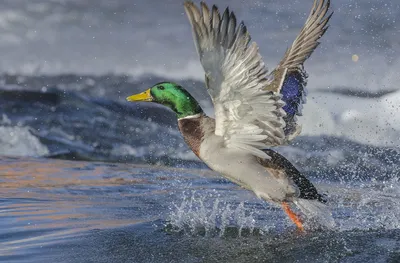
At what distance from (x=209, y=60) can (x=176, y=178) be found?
507 centimetres

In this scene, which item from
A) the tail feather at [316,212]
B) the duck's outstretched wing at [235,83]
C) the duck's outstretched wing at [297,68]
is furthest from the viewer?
the duck's outstretched wing at [297,68]

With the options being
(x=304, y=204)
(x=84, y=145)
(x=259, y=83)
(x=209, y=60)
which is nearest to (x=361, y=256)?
(x=304, y=204)

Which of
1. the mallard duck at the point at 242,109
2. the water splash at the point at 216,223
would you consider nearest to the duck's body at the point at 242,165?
the mallard duck at the point at 242,109

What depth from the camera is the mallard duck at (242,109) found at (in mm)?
4250

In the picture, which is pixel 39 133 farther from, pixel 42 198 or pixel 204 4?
pixel 204 4

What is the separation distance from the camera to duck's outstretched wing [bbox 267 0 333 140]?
5832 millimetres

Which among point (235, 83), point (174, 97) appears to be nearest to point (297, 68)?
point (174, 97)

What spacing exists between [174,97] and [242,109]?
0.78 meters

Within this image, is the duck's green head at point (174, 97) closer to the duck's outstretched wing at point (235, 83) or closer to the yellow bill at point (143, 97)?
the yellow bill at point (143, 97)

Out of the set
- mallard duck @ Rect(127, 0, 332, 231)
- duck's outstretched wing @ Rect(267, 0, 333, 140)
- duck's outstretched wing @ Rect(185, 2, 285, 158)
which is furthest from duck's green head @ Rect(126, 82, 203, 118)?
duck's outstretched wing @ Rect(267, 0, 333, 140)

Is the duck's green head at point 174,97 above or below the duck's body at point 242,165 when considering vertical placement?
above

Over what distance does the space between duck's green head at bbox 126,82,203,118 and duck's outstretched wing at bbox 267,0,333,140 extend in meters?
0.84

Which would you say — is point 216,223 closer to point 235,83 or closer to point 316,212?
point 316,212

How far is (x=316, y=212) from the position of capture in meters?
5.39
